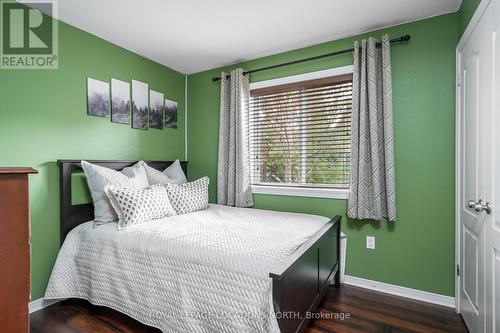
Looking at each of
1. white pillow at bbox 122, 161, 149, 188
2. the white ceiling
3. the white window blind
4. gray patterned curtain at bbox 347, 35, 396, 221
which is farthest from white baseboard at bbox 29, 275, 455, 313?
the white ceiling

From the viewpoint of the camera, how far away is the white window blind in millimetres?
2627

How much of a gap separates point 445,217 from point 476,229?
521 millimetres

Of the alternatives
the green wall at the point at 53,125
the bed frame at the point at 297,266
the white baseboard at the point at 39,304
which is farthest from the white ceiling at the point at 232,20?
the white baseboard at the point at 39,304

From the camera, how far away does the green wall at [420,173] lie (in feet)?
7.09

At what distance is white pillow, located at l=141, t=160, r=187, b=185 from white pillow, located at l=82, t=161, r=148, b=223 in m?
A: 0.42

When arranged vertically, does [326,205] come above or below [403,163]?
below

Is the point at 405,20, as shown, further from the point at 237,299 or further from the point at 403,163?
the point at 237,299

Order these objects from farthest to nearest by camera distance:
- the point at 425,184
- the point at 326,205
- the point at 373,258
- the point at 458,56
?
1. the point at 326,205
2. the point at 373,258
3. the point at 425,184
4. the point at 458,56

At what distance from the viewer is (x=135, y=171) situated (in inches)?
100

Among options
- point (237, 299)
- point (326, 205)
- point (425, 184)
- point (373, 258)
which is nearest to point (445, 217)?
point (425, 184)

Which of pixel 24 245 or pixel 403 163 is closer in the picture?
pixel 24 245

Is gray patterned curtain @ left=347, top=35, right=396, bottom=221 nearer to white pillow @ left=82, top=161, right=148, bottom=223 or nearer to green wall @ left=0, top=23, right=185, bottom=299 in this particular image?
white pillow @ left=82, top=161, right=148, bottom=223

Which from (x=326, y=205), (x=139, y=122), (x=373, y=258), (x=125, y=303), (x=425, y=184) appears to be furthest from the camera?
(x=139, y=122)

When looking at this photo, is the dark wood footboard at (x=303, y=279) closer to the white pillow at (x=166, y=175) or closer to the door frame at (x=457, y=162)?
the door frame at (x=457, y=162)
